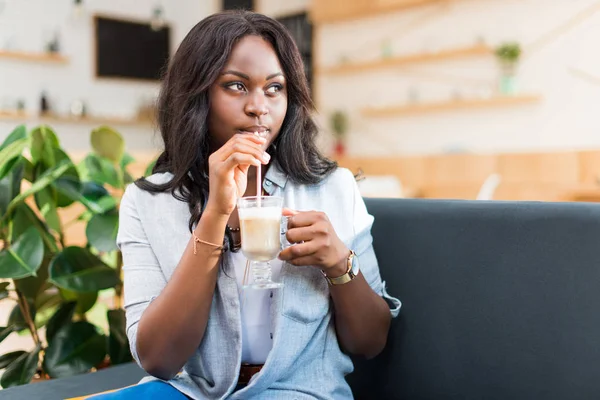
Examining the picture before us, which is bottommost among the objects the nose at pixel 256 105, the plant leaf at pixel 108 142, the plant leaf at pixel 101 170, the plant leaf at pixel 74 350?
the plant leaf at pixel 74 350

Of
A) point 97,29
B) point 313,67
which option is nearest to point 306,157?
point 313,67

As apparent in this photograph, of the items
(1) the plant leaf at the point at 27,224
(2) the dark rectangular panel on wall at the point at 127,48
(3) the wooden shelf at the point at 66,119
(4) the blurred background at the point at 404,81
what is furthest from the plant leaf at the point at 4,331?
(2) the dark rectangular panel on wall at the point at 127,48

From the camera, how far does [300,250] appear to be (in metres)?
1.21

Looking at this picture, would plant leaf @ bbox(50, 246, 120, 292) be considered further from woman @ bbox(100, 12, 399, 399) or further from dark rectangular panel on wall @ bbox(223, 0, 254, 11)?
dark rectangular panel on wall @ bbox(223, 0, 254, 11)

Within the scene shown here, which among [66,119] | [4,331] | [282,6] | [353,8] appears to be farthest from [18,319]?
[282,6]

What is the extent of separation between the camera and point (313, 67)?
719 cm

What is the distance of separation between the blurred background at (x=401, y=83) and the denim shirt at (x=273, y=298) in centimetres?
249

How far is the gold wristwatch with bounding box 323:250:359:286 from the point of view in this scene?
127 cm

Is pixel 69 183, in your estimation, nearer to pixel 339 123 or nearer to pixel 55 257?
pixel 55 257

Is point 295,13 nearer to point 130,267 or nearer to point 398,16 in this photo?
point 398,16

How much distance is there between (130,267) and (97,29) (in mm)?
7190

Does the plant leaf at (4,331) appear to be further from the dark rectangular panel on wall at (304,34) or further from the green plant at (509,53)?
the dark rectangular panel on wall at (304,34)

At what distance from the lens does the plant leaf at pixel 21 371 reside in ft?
6.38

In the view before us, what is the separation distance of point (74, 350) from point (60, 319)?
121 millimetres
